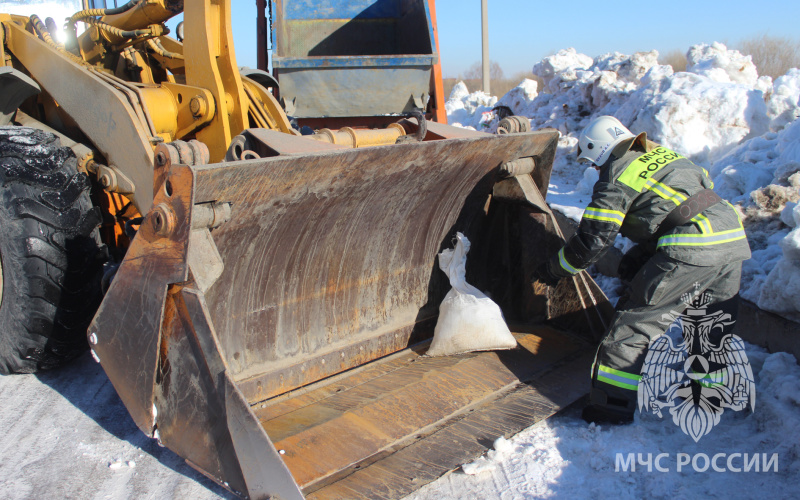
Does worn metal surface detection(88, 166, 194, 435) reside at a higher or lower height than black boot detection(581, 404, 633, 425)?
higher

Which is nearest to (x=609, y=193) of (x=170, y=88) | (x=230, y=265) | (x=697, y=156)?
(x=230, y=265)

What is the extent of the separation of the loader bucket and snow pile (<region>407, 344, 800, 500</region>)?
0.10 meters

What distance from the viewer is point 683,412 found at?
290cm

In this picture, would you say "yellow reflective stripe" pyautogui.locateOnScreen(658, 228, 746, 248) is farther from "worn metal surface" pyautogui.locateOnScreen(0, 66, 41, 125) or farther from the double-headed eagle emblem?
"worn metal surface" pyautogui.locateOnScreen(0, 66, 41, 125)

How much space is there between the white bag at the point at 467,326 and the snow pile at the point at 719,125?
149 cm

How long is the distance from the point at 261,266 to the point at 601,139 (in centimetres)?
175

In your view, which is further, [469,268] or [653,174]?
[469,268]

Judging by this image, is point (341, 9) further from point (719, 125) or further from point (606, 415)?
point (606, 415)

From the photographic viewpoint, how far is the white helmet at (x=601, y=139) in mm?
2998

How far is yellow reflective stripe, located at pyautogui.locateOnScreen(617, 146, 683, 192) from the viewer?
285 cm

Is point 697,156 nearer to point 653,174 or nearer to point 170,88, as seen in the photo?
point 653,174

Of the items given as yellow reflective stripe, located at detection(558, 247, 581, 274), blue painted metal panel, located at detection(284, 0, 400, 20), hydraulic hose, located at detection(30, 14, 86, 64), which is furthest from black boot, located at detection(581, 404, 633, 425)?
blue painted metal panel, located at detection(284, 0, 400, 20)

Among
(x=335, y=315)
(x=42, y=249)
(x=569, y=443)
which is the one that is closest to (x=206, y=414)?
(x=335, y=315)

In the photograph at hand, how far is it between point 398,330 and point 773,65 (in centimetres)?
1497
